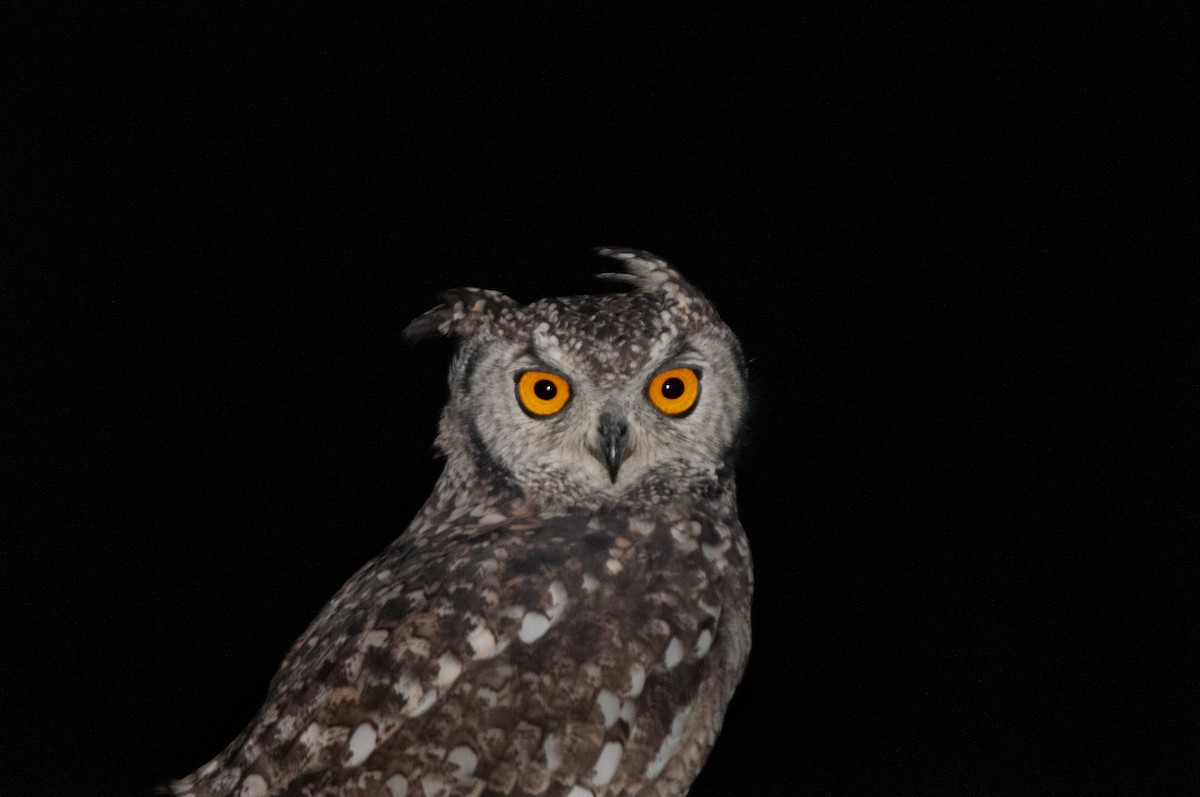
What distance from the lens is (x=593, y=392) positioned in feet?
5.31

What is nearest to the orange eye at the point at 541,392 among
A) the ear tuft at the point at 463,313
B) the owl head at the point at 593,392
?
the owl head at the point at 593,392

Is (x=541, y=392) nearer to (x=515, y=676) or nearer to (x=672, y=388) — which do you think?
(x=672, y=388)

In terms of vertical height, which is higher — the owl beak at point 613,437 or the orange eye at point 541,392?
the orange eye at point 541,392

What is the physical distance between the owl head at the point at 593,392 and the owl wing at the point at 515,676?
0.09 m

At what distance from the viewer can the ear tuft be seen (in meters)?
1.75

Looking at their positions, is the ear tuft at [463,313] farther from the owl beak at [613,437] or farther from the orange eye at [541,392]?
the owl beak at [613,437]

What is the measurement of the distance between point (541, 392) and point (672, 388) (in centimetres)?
20

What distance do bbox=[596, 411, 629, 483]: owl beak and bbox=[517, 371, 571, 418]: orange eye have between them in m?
0.08

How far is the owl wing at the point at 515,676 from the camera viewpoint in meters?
1.46

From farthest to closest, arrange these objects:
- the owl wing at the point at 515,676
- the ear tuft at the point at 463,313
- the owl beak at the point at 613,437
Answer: the ear tuft at the point at 463,313, the owl beak at the point at 613,437, the owl wing at the point at 515,676

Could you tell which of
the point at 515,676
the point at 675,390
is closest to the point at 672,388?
the point at 675,390

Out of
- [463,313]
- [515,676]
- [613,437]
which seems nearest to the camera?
[515,676]

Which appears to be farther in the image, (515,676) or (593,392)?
(593,392)

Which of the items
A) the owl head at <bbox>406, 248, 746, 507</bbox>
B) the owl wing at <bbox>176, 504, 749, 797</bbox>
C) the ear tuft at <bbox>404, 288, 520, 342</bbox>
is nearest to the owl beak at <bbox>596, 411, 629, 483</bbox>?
the owl head at <bbox>406, 248, 746, 507</bbox>
